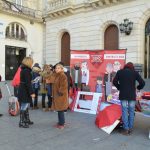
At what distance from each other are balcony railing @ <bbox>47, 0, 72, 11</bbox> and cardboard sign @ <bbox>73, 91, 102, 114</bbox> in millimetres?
13235

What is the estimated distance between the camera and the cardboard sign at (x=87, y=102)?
30.4 ft

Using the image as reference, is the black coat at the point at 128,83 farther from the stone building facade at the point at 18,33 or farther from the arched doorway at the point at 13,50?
the arched doorway at the point at 13,50

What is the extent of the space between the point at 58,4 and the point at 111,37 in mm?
6032

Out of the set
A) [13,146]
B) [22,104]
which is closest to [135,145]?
[13,146]

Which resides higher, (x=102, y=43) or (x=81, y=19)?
(x=81, y=19)

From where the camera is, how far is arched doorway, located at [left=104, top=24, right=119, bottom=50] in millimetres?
19281

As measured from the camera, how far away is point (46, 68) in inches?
380

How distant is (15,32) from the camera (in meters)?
23.6

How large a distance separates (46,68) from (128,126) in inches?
154

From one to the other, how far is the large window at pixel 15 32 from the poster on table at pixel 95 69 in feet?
46.9

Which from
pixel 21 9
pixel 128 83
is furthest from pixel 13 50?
pixel 128 83

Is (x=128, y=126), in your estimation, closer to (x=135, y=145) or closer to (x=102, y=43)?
(x=135, y=145)

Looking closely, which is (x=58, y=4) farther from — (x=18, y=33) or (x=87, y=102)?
(x=87, y=102)

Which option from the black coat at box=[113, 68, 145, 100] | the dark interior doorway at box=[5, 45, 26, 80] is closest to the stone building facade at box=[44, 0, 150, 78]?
the dark interior doorway at box=[5, 45, 26, 80]
